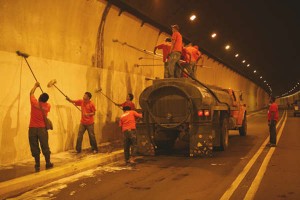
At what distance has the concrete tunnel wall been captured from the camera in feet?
34.1

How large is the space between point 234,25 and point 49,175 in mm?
23981

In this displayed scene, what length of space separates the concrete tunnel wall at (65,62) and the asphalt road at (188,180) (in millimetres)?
2324

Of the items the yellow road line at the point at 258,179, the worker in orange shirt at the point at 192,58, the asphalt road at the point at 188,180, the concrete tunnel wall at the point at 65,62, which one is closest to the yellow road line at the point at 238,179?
the asphalt road at the point at 188,180

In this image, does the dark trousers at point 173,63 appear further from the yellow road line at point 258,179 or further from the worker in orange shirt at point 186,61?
the yellow road line at point 258,179

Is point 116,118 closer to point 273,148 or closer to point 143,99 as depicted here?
point 143,99

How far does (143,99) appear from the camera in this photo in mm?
12781

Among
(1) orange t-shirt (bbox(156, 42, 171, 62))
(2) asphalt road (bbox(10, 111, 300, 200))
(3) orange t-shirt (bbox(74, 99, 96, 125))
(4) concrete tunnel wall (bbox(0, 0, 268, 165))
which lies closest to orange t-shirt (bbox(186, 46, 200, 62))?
(1) orange t-shirt (bbox(156, 42, 171, 62))

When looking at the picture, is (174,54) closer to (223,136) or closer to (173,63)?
(173,63)

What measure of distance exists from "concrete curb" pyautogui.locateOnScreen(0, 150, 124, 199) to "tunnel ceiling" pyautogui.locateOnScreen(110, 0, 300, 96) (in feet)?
20.6

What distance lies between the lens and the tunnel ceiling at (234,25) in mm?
20422

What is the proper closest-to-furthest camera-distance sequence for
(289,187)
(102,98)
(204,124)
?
(289,187) < (204,124) < (102,98)

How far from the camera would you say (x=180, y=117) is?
40.9 ft

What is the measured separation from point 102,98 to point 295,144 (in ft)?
23.6

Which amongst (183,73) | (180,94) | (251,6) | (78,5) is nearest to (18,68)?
(78,5)
